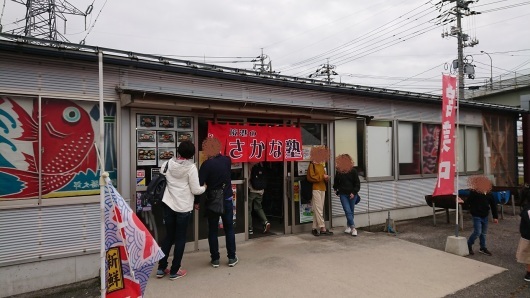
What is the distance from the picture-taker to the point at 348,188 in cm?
767

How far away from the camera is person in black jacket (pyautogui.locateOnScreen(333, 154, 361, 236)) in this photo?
769 cm

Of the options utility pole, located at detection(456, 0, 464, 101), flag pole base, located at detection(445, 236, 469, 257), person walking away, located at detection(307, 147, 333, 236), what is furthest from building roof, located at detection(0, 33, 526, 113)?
utility pole, located at detection(456, 0, 464, 101)

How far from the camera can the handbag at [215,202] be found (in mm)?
5189

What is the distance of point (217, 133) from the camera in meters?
6.37

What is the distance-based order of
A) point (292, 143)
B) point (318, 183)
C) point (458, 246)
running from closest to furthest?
point (458, 246)
point (292, 143)
point (318, 183)

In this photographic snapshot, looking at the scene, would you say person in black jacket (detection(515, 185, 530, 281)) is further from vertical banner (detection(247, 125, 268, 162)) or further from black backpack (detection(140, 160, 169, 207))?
black backpack (detection(140, 160, 169, 207))

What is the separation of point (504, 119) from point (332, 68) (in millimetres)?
21806

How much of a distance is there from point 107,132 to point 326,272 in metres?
4.07

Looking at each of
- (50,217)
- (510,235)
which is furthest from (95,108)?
(510,235)

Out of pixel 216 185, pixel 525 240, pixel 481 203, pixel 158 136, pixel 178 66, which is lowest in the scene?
pixel 525 240

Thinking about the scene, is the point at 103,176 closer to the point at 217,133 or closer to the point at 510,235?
the point at 217,133

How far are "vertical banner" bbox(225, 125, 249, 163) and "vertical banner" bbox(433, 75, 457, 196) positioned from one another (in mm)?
3738

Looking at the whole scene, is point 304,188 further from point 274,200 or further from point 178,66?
point 178,66

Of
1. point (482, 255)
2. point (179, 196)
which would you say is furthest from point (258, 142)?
point (482, 255)
